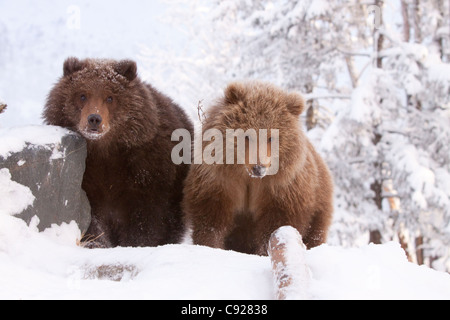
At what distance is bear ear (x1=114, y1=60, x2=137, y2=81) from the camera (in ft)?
16.8

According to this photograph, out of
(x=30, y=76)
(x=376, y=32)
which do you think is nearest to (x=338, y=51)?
(x=376, y=32)

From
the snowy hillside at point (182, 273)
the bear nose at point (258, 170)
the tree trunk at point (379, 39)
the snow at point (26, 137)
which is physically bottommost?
the snowy hillside at point (182, 273)

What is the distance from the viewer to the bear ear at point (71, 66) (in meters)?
5.02

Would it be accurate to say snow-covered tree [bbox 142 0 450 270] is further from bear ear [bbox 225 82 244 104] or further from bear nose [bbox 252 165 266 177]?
bear nose [bbox 252 165 266 177]

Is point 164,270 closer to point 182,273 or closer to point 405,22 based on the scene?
point 182,273

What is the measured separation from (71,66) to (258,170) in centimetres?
227

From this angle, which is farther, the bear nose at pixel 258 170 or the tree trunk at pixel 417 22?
the tree trunk at pixel 417 22

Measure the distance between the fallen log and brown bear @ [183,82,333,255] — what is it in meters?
1.39

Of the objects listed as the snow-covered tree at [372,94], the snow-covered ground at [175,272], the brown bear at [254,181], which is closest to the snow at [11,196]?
the snow-covered ground at [175,272]

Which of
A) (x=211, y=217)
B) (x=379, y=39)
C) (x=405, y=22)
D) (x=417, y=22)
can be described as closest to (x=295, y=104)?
(x=211, y=217)

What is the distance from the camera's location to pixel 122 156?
4992 mm

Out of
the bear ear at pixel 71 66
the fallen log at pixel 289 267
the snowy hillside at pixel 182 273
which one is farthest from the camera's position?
the bear ear at pixel 71 66

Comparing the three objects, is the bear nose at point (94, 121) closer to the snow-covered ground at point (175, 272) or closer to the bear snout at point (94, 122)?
the bear snout at point (94, 122)
